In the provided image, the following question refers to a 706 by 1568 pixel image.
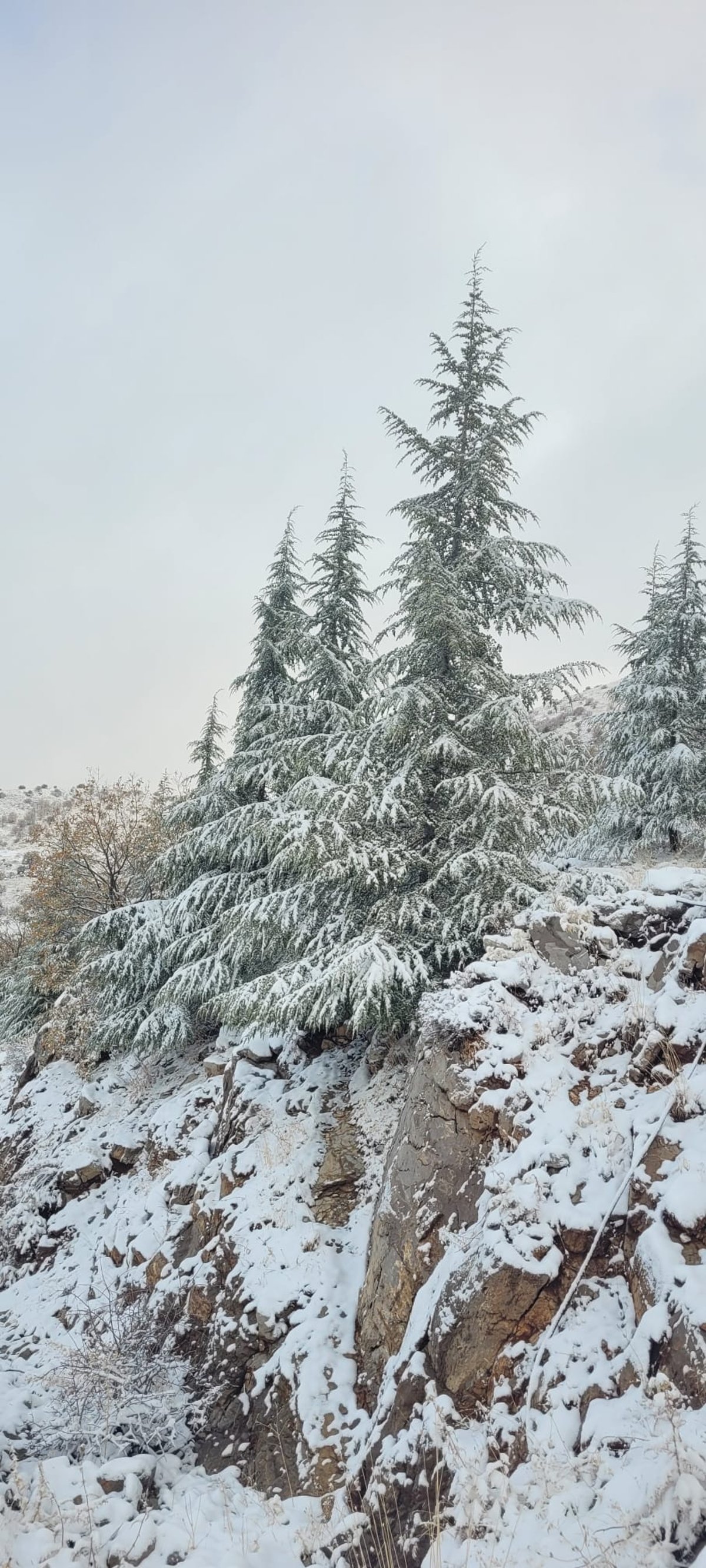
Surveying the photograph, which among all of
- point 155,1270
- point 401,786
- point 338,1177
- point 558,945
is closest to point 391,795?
point 401,786

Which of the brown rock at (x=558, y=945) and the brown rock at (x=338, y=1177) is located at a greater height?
the brown rock at (x=558, y=945)

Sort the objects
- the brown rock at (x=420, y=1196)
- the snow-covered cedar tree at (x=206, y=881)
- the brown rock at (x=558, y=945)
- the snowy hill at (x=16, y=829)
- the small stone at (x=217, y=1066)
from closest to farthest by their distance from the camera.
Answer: the brown rock at (x=420, y=1196) < the brown rock at (x=558, y=945) < the small stone at (x=217, y=1066) < the snow-covered cedar tree at (x=206, y=881) < the snowy hill at (x=16, y=829)

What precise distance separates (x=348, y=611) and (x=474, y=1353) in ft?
32.9

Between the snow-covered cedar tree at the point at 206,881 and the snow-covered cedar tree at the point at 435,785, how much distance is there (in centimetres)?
167

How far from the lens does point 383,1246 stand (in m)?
5.45

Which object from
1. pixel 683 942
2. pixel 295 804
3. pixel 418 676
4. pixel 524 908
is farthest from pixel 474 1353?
pixel 418 676

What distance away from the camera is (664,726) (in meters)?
14.0

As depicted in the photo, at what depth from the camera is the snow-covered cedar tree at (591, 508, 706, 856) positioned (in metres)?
13.2

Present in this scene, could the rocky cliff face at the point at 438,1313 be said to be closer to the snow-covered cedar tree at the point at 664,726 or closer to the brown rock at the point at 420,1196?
the brown rock at the point at 420,1196

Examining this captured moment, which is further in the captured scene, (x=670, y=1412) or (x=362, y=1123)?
(x=362, y=1123)

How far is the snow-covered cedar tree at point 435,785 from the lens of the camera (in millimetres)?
7227

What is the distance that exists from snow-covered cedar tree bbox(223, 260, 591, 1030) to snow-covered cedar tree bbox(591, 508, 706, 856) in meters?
5.99

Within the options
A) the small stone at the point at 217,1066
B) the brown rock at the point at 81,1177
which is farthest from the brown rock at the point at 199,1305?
the brown rock at the point at 81,1177

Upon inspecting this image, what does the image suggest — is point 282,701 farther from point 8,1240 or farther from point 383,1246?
point 8,1240
